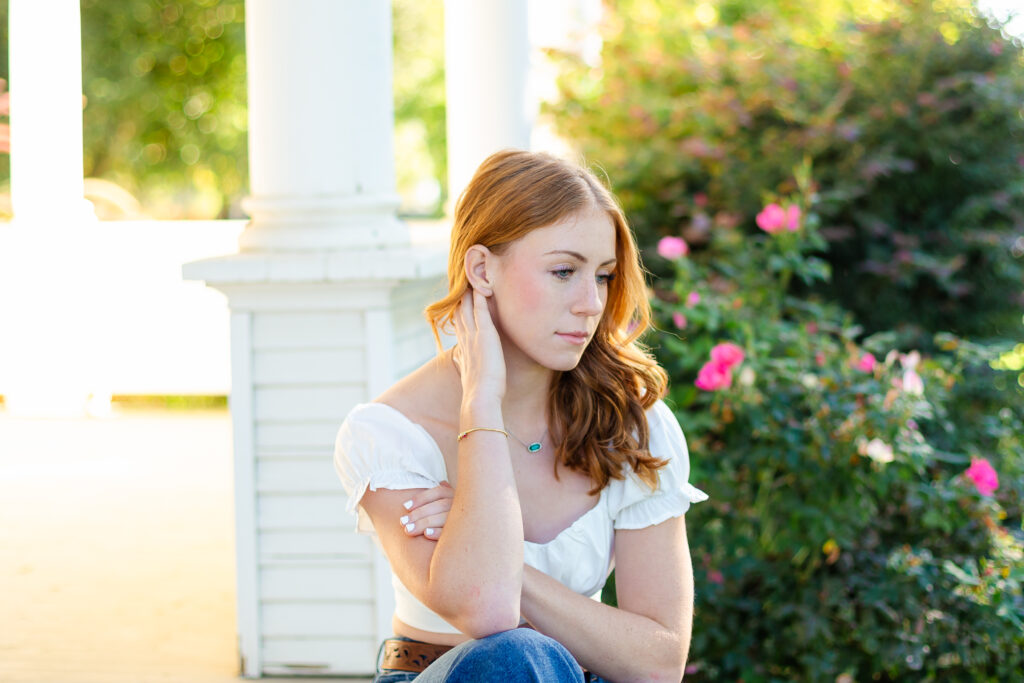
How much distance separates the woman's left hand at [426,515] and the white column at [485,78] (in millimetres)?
2657

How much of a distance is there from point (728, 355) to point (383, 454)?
135 centimetres

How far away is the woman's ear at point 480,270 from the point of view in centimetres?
185

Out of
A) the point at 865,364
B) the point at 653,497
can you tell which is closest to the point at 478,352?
the point at 653,497

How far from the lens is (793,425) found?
293 cm

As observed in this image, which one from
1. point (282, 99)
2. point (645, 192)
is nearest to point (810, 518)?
point (282, 99)

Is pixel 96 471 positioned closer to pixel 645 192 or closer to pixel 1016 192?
pixel 645 192

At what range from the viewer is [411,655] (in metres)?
1.90

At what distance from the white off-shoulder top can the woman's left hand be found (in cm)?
3

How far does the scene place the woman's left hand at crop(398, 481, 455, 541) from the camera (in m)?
1.77

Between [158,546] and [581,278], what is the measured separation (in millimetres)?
3225

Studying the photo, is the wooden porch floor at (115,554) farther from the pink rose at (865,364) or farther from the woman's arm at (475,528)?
the pink rose at (865,364)

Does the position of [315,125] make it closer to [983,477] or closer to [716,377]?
[716,377]

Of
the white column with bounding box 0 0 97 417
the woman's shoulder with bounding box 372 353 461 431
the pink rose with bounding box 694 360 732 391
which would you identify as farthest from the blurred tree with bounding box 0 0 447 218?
the woman's shoulder with bounding box 372 353 461 431

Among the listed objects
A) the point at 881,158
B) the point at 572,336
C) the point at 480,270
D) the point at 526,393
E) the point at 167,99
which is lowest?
the point at 526,393
